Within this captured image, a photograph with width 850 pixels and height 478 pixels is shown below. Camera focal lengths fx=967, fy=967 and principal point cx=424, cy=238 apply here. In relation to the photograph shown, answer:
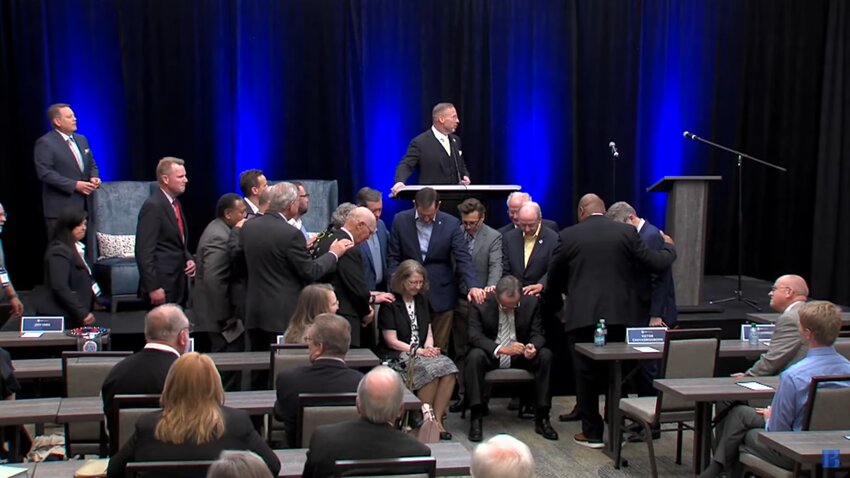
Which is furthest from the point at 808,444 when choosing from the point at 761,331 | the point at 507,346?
the point at 507,346

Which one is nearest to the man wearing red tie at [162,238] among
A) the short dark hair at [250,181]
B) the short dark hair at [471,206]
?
the short dark hair at [250,181]

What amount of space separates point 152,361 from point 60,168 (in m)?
4.24

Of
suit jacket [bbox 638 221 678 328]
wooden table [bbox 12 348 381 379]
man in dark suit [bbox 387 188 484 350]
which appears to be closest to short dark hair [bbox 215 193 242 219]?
wooden table [bbox 12 348 381 379]

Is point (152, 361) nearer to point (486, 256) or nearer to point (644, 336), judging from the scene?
point (644, 336)

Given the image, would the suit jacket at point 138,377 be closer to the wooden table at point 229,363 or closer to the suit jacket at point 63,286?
the wooden table at point 229,363

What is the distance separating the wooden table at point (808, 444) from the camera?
12.7 ft

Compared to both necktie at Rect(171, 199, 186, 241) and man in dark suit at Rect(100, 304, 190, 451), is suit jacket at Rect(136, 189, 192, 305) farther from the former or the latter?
man in dark suit at Rect(100, 304, 190, 451)

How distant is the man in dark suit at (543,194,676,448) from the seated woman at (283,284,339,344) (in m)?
1.90

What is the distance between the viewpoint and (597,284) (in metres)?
6.40

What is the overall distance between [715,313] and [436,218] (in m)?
2.54

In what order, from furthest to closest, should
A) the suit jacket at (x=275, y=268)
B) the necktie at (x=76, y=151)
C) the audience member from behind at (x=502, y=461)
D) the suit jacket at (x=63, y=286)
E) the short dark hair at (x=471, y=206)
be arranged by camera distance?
the necktie at (x=76, y=151), the short dark hair at (x=471, y=206), the suit jacket at (x=63, y=286), the suit jacket at (x=275, y=268), the audience member from behind at (x=502, y=461)

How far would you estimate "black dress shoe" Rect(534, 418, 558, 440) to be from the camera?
652 centimetres

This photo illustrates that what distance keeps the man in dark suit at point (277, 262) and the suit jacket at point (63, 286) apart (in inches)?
47.8

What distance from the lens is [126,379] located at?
3.96 meters
